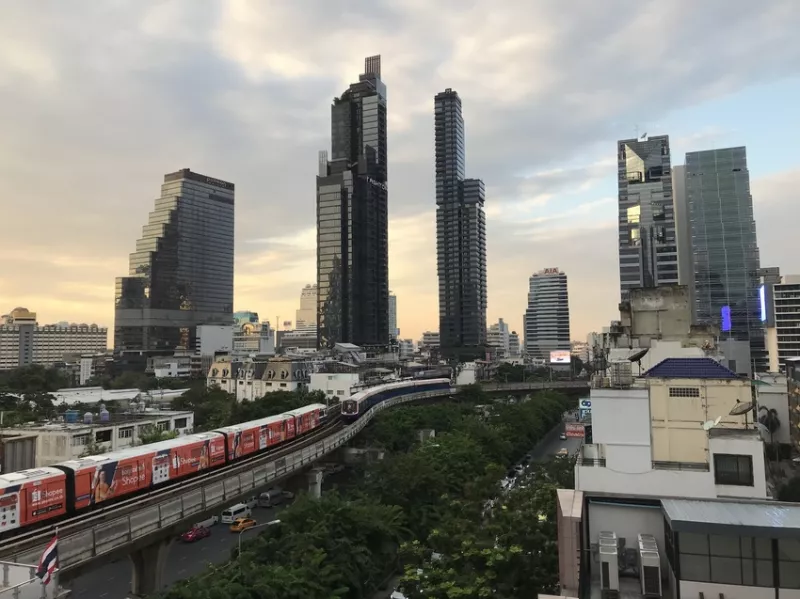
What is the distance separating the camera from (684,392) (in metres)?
23.9

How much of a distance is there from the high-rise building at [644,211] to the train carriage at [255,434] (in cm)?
11548

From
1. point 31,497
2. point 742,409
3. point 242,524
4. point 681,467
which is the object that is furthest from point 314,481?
point 742,409

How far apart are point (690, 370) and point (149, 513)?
83.0 ft

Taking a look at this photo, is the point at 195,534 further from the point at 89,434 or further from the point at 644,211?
the point at 644,211

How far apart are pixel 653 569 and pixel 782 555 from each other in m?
3.06

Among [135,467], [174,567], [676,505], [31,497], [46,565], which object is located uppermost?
[676,505]

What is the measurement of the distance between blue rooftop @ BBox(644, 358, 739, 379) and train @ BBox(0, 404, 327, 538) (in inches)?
1052

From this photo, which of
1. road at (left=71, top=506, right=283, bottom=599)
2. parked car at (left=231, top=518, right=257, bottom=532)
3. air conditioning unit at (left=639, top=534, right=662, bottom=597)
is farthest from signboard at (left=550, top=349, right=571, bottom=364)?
air conditioning unit at (left=639, top=534, right=662, bottom=597)

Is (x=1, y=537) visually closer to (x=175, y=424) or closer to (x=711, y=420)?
(x=711, y=420)

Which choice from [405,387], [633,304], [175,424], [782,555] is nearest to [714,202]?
[405,387]

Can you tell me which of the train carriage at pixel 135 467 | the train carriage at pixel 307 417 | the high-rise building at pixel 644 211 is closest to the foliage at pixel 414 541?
the train carriage at pixel 135 467

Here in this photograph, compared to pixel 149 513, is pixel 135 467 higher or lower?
higher

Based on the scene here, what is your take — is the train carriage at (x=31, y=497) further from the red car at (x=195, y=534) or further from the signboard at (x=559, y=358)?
the signboard at (x=559, y=358)

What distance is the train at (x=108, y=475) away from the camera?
2367cm
